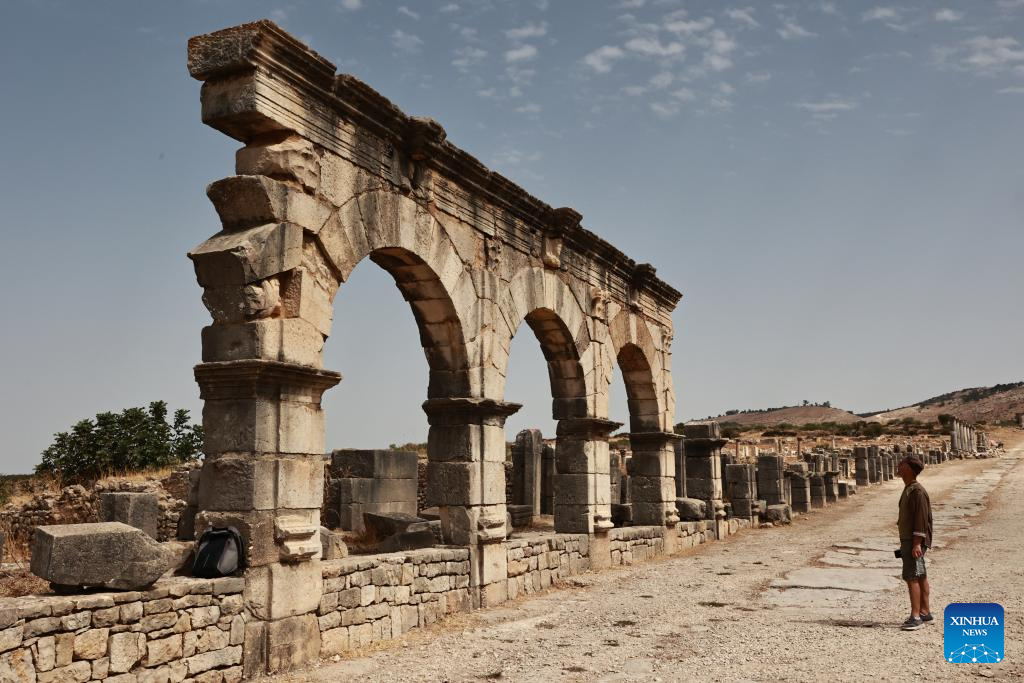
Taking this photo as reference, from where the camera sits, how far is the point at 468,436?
9.10 metres

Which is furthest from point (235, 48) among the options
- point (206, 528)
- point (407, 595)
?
point (407, 595)

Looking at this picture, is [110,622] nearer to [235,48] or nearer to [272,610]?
[272,610]

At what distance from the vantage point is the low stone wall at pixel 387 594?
22.8ft

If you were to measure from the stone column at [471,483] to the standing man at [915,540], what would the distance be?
393 centimetres

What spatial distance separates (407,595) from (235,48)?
4.86m

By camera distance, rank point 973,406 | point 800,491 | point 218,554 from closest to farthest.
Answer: point 218,554 < point 800,491 < point 973,406

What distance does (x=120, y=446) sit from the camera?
18.3 m

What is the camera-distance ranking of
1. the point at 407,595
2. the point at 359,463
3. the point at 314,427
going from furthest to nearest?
the point at 359,463 < the point at 407,595 < the point at 314,427

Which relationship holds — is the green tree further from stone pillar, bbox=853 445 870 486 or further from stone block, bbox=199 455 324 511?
stone pillar, bbox=853 445 870 486

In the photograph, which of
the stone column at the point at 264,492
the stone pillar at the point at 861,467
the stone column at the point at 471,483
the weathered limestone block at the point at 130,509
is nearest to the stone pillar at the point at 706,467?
the stone column at the point at 471,483

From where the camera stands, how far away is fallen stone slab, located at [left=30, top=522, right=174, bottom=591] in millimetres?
4996

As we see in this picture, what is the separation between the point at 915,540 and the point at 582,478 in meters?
5.48

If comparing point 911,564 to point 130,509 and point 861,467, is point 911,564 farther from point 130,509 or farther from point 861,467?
point 861,467

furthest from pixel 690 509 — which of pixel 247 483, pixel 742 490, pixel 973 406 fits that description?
pixel 973 406
